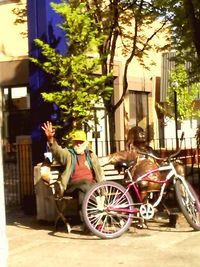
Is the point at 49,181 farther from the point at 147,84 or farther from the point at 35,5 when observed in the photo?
the point at 147,84

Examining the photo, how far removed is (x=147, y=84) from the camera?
26000 millimetres

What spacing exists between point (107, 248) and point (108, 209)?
0.71 m

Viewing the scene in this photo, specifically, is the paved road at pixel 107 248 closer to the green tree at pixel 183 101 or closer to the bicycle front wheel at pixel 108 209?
the bicycle front wheel at pixel 108 209

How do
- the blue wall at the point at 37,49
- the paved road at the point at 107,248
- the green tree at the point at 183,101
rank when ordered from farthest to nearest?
the green tree at the point at 183,101 → the blue wall at the point at 37,49 → the paved road at the point at 107,248

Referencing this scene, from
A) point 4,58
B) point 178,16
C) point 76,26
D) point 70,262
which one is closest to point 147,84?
point 4,58

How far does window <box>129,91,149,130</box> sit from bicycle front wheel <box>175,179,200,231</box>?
53.3 feet

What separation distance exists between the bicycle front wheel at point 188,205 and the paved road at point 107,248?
0.53 feet

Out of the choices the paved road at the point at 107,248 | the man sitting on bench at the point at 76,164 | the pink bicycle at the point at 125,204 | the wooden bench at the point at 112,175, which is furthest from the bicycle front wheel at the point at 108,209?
the wooden bench at the point at 112,175

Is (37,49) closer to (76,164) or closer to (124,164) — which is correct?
(76,164)

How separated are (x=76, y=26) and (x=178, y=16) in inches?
96.3

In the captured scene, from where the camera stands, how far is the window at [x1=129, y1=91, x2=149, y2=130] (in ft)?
79.7

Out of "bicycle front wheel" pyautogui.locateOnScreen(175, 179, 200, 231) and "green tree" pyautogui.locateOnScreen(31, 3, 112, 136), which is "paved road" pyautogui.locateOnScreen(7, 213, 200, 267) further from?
"green tree" pyautogui.locateOnScreen(31, 3, 112, 136)

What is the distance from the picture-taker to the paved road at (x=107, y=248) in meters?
6.14

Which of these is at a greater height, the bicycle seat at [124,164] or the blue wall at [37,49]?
the blue wall at [37,49]
